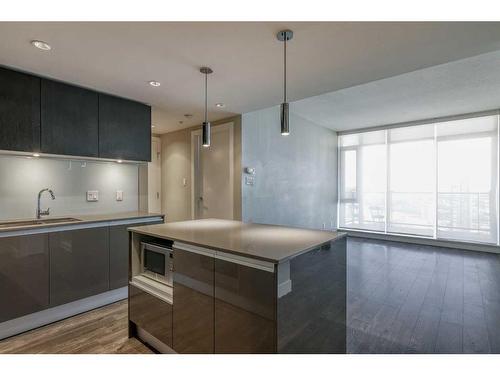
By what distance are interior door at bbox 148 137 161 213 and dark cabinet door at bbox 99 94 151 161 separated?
1.87m

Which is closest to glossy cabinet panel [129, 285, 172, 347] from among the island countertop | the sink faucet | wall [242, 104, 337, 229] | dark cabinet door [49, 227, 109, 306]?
the island countertop

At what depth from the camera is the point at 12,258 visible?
2146mm

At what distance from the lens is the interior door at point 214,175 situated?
4.03 metres

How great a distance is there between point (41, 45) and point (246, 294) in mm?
2304

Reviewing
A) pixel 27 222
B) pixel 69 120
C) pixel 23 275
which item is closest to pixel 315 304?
pixel 23 275

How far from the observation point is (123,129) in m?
3.15

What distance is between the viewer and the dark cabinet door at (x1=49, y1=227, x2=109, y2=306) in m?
2.39

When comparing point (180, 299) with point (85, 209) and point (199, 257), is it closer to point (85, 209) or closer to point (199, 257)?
point (199, 257)

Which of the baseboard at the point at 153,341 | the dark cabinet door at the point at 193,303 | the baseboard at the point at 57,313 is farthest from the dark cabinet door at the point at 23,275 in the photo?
the dark cabinet door at the point at 193,303

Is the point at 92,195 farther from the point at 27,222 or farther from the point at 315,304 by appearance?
the point at 315,304

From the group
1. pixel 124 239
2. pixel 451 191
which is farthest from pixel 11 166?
pixel 451 191

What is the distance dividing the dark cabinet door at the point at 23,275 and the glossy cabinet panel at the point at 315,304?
229 cm

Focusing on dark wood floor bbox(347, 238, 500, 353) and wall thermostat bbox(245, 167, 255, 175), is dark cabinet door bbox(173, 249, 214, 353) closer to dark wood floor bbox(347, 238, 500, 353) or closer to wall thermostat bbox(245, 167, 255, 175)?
dark wood floor bbox(347, 238, 500, 353)

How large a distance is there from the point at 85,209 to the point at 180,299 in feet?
7.24
